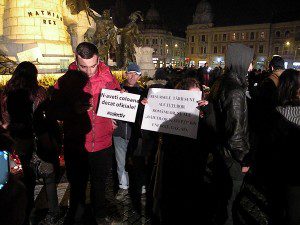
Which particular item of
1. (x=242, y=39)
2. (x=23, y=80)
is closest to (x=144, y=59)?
(x=23, y=80)

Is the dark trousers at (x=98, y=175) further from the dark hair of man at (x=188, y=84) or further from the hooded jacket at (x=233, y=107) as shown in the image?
the hooded jacket at (x=233, y=107)

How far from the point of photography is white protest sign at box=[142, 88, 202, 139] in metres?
3.21

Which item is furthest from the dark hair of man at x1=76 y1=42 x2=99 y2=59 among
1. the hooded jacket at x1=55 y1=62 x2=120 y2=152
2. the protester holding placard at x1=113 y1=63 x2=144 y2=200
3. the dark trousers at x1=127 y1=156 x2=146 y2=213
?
the dark trousers at x1=127 y1=156 x2=146 y2=213

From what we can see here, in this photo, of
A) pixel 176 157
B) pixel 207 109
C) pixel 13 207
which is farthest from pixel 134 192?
pixel 13 207

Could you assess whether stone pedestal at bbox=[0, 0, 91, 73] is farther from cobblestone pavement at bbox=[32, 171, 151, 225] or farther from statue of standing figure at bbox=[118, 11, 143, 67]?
cobblestone pavement at bbox=[32, 171, 151, 225]

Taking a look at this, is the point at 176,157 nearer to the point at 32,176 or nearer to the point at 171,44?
the point at 32,176

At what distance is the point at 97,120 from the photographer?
326cm

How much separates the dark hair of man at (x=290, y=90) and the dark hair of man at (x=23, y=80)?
293 cm

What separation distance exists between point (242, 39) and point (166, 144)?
79827mm

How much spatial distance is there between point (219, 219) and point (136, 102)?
76.1 inches

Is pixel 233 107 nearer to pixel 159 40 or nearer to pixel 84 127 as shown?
pixel 84 127

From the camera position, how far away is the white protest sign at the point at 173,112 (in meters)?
3.21

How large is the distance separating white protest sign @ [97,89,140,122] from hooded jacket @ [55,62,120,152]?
7cm

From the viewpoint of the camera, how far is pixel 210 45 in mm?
79938
